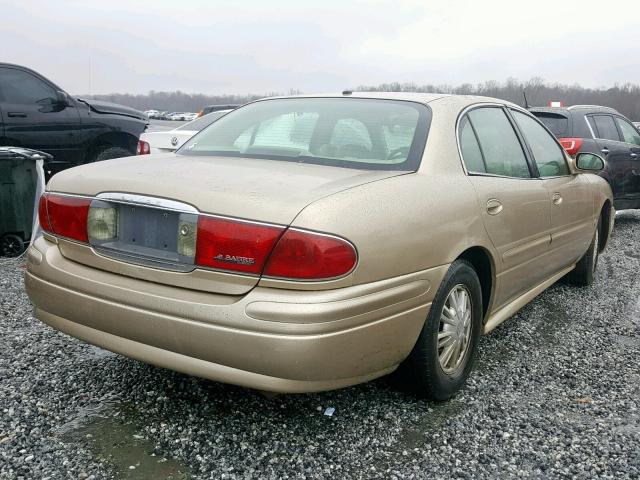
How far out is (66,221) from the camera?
8.65 feet

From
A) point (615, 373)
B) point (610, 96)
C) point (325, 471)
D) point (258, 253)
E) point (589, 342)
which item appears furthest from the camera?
point (610, 96)

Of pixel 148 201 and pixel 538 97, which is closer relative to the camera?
pixel 148 201

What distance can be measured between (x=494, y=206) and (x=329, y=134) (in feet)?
2.94

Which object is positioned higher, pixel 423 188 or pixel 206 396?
pixel 423 188

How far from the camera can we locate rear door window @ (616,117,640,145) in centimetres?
860

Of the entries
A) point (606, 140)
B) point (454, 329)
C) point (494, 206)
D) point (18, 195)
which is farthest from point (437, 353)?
point (606, 140)

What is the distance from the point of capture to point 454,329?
2.91 metres

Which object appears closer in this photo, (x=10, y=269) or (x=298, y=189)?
(x=298, y=189)

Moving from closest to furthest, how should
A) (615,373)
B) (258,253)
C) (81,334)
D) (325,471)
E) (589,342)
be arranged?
(258,253) → (325,471) → (81,334) → (615,373) → (589,342)

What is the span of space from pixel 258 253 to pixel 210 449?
84 cm

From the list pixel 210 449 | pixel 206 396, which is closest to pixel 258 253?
pixel 210 449

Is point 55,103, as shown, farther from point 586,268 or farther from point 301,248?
point 301,248

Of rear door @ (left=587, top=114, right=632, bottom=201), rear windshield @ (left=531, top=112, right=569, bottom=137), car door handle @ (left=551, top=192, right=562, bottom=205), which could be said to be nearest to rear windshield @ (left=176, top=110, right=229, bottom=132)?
rear windshield @ (left=531, top=112, right=569, bottom=137)

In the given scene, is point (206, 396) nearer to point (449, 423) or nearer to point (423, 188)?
point (449, 423)
